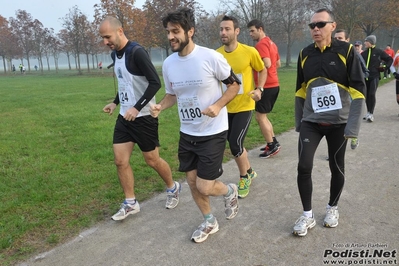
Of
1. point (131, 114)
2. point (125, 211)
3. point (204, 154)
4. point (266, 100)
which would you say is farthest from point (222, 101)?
point (266, 100)

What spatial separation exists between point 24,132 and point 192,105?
7.22m

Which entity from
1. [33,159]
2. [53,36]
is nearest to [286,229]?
[33,159]

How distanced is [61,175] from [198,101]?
326 centimetres

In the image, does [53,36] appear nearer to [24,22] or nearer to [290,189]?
[24,22]

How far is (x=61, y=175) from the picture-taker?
539cm

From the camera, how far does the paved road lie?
9.98 ft

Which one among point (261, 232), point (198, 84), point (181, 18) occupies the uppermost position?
point (181, 18)

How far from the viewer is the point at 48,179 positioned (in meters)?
5.26

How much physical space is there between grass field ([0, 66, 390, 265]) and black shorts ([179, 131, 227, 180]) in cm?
138

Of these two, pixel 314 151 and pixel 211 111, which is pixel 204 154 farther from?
pixel 314 151

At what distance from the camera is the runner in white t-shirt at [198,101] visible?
3.01 m

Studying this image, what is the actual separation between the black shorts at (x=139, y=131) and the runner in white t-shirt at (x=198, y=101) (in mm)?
510

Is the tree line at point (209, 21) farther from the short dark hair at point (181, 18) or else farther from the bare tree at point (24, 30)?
the short dark hair at point (181, 18)

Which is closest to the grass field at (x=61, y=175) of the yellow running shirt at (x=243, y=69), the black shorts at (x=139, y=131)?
the black shorts at (x=139, y=131)
